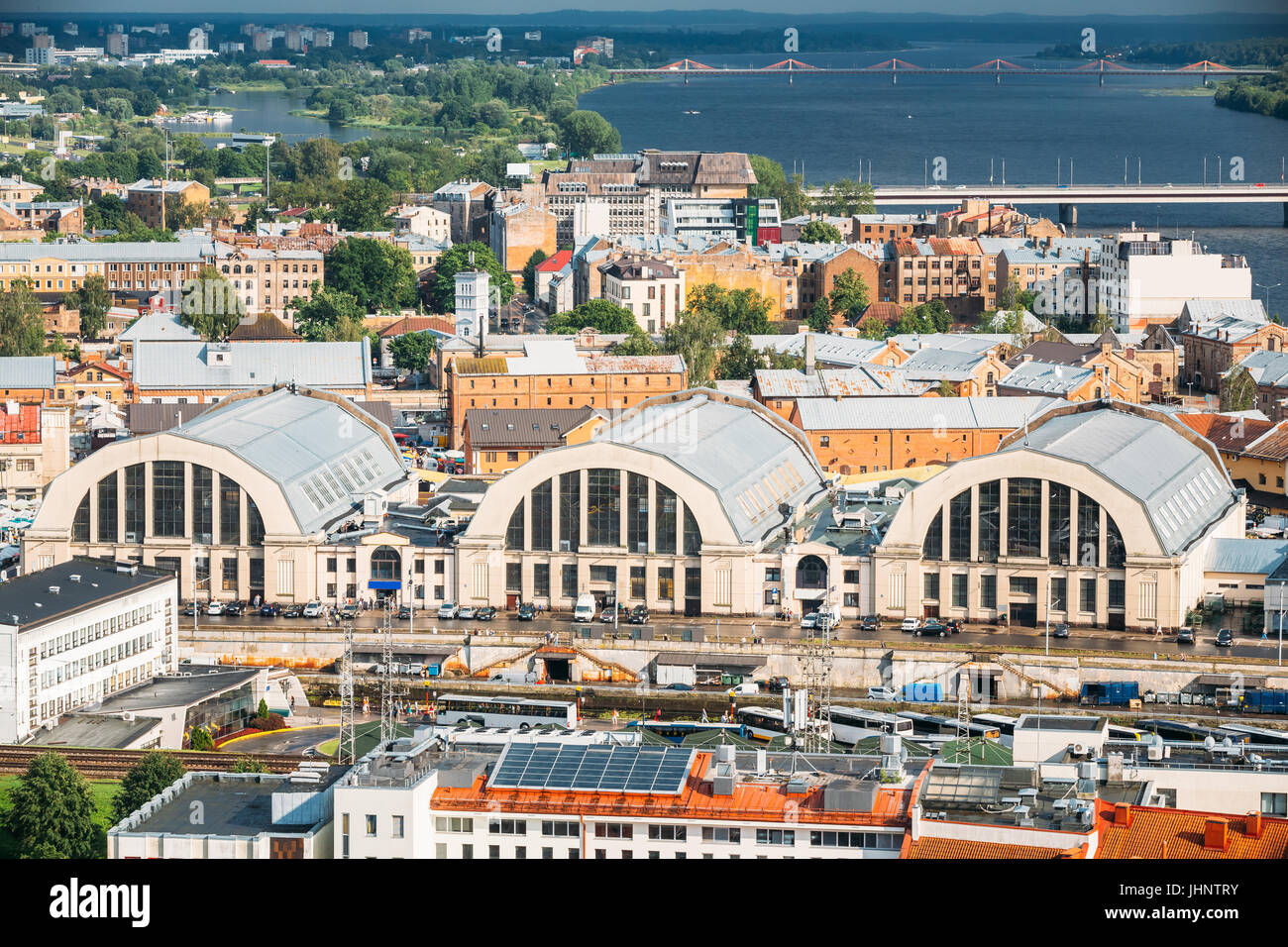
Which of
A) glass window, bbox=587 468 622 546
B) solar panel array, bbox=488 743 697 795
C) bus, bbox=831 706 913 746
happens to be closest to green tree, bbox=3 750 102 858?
solar panel array, bbox=488 743 697 795

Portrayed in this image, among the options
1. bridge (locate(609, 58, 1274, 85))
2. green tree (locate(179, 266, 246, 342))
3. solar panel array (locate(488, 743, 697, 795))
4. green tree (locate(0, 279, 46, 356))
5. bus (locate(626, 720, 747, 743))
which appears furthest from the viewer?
bridge (locate(609, 58, 1274, 85))

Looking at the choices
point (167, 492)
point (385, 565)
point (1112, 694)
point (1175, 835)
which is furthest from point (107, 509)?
point (1175, 835)

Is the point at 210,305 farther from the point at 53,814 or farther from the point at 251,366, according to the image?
the point at 53,814

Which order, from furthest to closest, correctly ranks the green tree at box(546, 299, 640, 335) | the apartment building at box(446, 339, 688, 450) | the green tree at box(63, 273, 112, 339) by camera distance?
the green tree at box(63, 273, 112, 339) → the green tree at box(546, 299, 640, 335) → the apartment building at box(446, 339, 688, 450)

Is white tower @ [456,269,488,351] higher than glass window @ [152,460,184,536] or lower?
higher

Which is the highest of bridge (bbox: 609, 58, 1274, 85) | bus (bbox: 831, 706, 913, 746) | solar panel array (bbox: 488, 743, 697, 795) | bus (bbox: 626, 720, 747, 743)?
bridge (bbox: 609, 58, 1274, 85)

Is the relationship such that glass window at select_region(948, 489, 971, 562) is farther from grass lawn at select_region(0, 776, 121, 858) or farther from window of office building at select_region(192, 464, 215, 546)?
grass lawn at select_region(0, 776, 121, 858)

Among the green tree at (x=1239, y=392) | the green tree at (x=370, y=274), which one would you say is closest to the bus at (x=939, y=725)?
the green tree at (x=1239, y=392)
